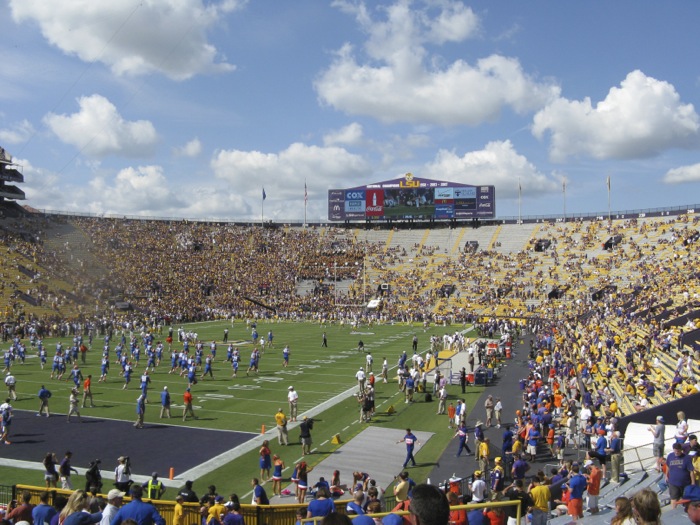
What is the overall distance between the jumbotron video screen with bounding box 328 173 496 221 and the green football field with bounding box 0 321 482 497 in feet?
124

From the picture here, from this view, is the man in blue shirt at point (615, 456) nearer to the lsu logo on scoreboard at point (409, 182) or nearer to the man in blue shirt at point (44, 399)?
the man in blue shirt at point (44, 399)

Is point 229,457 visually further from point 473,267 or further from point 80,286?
point 473,267

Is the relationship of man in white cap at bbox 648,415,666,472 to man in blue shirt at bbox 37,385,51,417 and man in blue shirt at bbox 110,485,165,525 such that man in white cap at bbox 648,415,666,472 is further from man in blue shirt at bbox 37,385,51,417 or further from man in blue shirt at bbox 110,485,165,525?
man in blue shirt at bbox 37,385,51,417

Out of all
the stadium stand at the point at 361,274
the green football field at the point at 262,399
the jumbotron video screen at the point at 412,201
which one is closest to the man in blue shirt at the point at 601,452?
the green football field at the point at 262,399

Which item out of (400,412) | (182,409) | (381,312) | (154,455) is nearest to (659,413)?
(400,412)

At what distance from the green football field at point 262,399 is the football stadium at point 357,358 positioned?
0.42 ft

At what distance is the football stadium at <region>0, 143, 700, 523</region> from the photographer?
1301 centimetres

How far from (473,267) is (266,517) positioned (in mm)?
55135

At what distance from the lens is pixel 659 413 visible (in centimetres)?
1495

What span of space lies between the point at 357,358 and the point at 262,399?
1065 cm

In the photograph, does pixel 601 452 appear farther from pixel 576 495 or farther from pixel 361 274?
pixel 361 274

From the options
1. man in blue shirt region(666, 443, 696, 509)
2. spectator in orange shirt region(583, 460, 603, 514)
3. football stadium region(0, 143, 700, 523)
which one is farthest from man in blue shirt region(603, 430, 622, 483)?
man in blue shirt region(666, 443, 696, 509)

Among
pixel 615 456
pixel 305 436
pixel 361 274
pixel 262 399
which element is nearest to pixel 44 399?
pixel 262 399

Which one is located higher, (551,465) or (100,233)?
(100,233)
